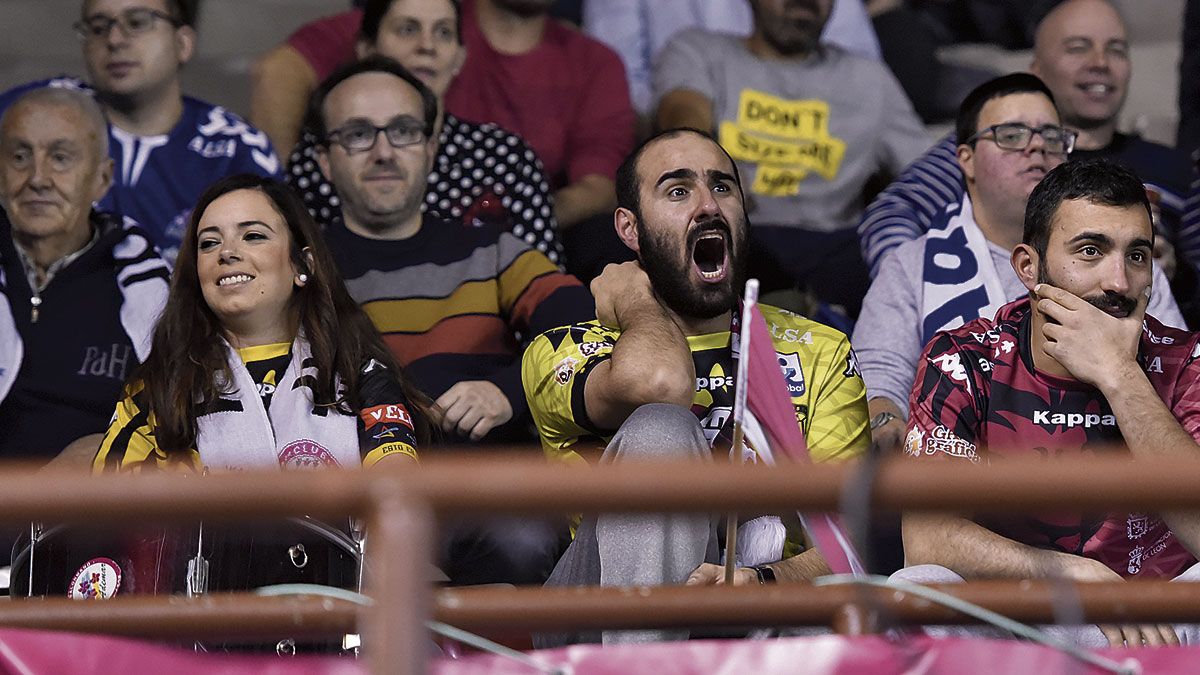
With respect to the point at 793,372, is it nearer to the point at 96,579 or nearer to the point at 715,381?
the point at 715,381

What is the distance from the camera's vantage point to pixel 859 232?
4.13m

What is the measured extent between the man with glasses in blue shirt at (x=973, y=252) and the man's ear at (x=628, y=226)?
1.65 ft

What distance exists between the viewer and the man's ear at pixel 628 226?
3369mm

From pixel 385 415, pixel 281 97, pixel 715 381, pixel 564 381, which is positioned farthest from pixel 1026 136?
pixel 281 97

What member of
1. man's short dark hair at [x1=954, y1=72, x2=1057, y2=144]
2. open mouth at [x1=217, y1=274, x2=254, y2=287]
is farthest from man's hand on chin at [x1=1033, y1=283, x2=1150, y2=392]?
open mouth at [x1=217, y1=274, x2=254, y2=287]

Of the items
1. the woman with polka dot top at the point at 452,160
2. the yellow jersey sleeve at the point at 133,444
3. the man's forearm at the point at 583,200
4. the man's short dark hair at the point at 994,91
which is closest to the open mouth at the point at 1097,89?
the man's short dark hair at the point at 994,91

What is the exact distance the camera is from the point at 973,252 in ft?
11.9

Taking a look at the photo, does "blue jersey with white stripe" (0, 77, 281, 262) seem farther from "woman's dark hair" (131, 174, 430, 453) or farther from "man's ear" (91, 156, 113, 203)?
"woman's dark hair" (131, 174, 430, 453)

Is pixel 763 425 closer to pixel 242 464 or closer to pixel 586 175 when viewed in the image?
pixel 242 464

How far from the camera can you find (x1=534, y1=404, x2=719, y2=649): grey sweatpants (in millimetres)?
2578

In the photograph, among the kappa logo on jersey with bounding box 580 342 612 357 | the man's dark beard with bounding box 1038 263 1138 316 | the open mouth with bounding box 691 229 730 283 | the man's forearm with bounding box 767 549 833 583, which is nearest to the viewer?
the man's forearm with bounding box 767 549 833 583

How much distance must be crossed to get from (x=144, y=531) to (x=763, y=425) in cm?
101

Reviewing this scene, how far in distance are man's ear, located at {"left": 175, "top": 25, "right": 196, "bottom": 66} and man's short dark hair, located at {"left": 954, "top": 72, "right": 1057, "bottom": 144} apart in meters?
1.74

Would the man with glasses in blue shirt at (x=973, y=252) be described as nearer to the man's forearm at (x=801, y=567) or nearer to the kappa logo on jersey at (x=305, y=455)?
the man's forearm at (x=801, y=567)
